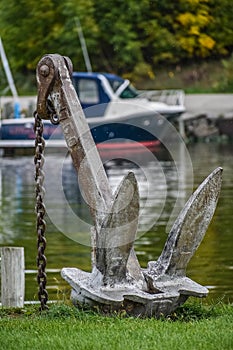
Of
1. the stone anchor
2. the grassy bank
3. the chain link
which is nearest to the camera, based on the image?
the grassy bank

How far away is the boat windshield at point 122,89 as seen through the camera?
129 ft

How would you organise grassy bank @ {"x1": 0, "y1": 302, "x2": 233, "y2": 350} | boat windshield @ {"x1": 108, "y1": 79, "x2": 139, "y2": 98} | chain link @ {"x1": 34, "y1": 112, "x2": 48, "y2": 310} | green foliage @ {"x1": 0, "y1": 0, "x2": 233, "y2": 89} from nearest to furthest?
grassy bank @ {"x1": 0, "y1": 302, "x2": 233, "y2": 350}
chain link @ {"x1": 34, "y1": 112, "x2": 48, "y2": 310}
boat windshield @ {"x1": 108, "y1": 79, "x2": 139, "y2": 98}
green foliage @ {"x1": 0, "y1": 0, "x2": 233, "y2": 89}

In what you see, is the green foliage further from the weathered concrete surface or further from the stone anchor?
the stone anchor

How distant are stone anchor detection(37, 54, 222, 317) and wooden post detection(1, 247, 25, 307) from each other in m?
0.97

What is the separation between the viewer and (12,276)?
407 inches

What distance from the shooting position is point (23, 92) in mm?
50406

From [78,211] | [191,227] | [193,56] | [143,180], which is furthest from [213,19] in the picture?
[191,227]

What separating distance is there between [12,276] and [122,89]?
2909 cm

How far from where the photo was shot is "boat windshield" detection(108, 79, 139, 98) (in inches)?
1543

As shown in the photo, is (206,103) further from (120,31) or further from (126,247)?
(126,247)

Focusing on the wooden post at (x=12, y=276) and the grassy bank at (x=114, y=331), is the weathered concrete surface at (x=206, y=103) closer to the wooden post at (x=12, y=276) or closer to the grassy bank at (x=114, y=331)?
the wooden post at (x=12, y=276)

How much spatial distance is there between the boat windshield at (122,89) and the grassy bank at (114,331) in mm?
29955

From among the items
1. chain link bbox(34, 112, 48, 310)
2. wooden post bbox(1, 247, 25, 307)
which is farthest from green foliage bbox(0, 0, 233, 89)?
chain link bbox(34, 112, 48, 310)

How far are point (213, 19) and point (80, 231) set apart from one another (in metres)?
36.2
